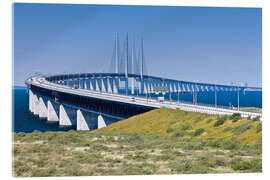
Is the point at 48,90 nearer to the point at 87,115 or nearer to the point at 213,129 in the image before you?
the point at 87,115

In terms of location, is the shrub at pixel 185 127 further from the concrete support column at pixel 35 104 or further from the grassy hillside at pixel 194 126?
the concrete support column at pixel 35 104

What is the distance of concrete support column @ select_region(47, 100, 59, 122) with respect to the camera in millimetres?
115812

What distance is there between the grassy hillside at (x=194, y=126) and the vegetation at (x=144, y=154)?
0.10 metres

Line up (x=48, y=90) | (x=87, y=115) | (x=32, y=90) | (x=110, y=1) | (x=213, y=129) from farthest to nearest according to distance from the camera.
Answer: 1. (x=32, y=90)
2. (x=48, y=90)
3. (x=87, y=115)
4. (x=213, y=129)
5. (x=110, y=1)

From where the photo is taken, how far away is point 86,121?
3679 inches

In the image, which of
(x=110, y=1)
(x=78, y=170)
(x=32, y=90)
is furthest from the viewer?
(x=32, y=90)

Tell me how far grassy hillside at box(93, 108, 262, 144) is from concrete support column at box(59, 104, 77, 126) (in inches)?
2040

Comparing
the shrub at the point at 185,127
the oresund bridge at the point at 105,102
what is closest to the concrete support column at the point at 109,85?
the oresund bridge at the point at 105,102

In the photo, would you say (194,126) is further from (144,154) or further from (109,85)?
(109,85)

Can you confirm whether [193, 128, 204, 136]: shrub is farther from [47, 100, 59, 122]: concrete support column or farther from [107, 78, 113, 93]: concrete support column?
[107, 78, 113, 93]: concrete support column

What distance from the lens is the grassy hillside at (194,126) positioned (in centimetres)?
3358

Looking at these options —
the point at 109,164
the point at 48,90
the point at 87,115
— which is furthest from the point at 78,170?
the point at 48,90

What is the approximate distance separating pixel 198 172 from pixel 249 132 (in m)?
12.6

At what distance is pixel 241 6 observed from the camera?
1077 inches
